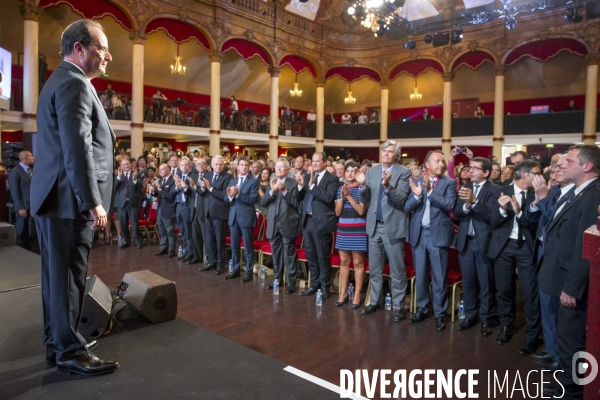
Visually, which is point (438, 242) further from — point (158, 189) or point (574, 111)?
point (574, 111)

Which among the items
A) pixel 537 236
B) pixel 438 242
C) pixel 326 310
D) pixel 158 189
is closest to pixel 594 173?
pixel 537 236

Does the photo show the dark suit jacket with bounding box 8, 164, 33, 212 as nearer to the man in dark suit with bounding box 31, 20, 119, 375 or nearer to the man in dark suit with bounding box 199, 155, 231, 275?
the man in dark suit with bounding box 199, 155, 231, 275

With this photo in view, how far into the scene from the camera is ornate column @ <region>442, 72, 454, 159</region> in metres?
16.2

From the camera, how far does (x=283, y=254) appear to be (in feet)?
17.1

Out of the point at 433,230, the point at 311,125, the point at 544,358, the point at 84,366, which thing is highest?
the point at 311,125

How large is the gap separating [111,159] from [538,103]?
61.2 feet

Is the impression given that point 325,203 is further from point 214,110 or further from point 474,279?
point 214,110

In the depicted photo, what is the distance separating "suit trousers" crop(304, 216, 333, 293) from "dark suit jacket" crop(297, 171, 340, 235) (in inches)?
3.7

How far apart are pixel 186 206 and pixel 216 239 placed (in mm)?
813

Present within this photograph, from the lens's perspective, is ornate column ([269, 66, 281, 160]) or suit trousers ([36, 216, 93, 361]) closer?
suit trousers ([36, 216, 93, 361])

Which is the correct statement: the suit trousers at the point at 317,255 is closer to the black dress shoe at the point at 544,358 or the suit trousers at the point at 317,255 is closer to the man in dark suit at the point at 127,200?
the black dress shoe at the point at 544,358

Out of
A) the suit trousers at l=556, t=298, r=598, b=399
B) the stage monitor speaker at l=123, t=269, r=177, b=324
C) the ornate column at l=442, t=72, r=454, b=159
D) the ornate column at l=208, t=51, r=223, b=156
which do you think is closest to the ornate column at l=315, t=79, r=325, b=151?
the ornate column at l=442, t=72, r=454, b=159

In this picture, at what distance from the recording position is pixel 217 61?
14141 mm

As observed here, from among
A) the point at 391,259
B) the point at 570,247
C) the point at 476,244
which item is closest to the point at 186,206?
the point at 391,259
